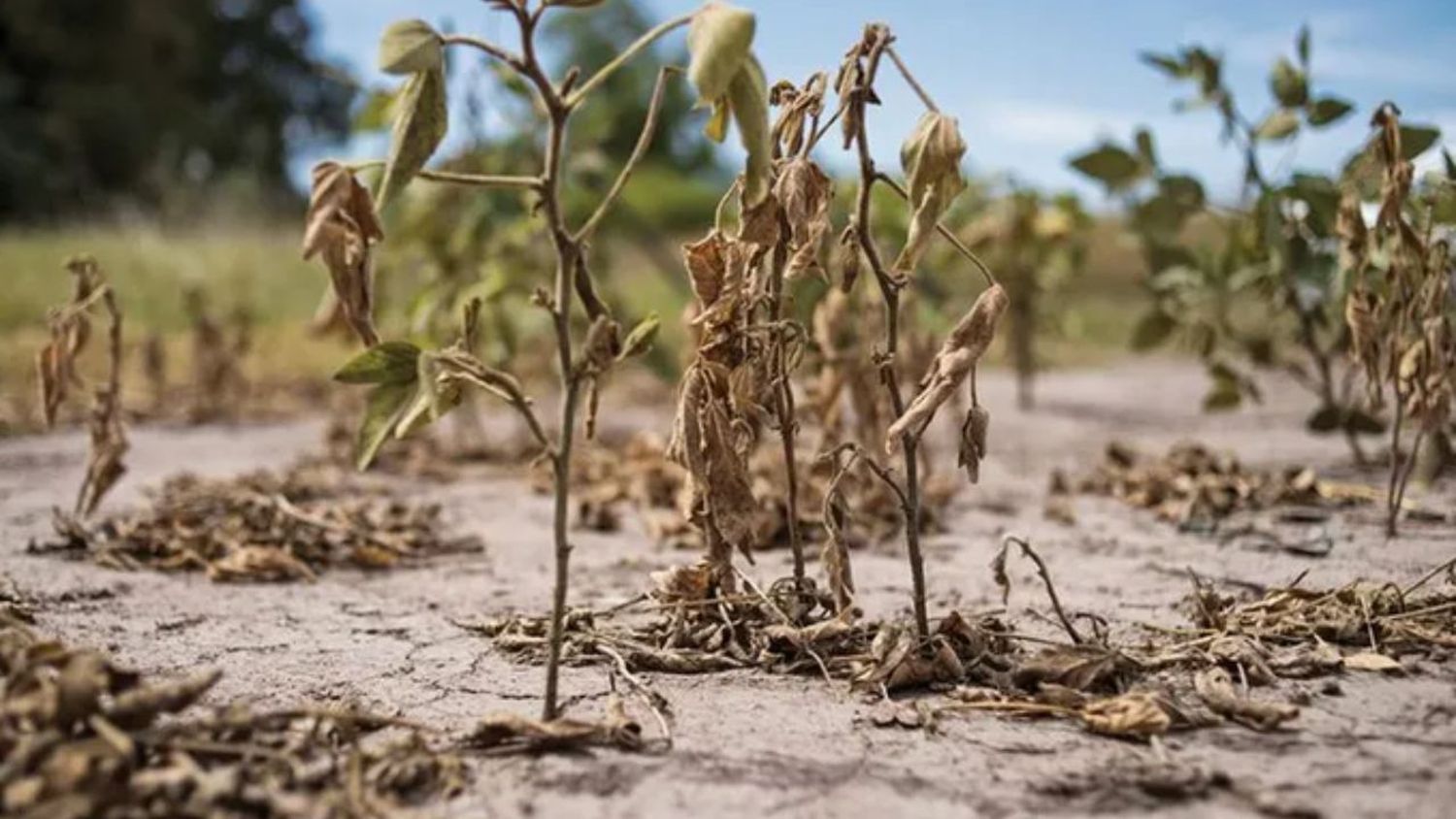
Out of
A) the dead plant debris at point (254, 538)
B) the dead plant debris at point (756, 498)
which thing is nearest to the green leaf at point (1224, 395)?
the dead plant debris at point (756, 498)

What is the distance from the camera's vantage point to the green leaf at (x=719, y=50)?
1216 mm

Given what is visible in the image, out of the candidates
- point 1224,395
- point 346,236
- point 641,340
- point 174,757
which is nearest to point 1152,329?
point 1224,395

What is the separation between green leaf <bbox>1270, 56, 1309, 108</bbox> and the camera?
9.23ft

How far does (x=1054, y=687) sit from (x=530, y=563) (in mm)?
1245

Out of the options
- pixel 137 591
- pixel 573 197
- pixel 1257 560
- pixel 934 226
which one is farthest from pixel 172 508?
pixel 1257 560

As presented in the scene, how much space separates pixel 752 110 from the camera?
1.28m

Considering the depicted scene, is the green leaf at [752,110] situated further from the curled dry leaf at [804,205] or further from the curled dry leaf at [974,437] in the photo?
the curled dry leaf at [974,437]

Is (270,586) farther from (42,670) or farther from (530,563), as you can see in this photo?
(42,670)

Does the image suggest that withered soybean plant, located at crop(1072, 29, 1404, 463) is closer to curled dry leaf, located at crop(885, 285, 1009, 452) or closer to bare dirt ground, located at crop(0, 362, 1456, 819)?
bare dirt ground, located at crop(0, 362, 1456, 819)

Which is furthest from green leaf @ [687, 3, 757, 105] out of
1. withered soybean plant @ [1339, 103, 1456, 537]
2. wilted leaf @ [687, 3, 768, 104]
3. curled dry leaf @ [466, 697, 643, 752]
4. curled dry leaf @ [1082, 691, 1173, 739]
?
withered soybean plant @ [1339, 103, 1456, 537]

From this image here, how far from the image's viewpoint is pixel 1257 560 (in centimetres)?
230

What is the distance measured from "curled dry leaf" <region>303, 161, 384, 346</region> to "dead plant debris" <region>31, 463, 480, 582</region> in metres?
1.10

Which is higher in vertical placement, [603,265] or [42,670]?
[603,265]

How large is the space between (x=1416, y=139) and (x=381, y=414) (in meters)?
1.78
